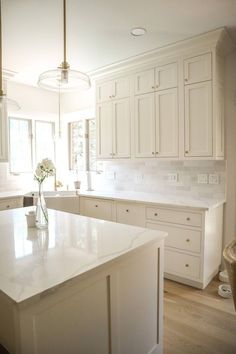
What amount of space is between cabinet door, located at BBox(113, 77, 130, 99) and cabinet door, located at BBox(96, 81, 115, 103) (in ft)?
0.18

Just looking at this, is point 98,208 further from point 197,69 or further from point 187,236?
point 197,69

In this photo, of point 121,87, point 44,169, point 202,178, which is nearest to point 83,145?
point 121,87

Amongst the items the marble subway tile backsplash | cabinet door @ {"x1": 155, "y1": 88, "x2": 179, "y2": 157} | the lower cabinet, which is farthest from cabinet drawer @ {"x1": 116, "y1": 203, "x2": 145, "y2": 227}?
cabinet door @ {"x1": 155, "y1": 88, "x2": 179, "y2": 157}

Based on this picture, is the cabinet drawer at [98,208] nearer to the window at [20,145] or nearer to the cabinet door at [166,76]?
the window at [20,145]

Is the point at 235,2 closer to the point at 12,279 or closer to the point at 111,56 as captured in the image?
the point at 111,56

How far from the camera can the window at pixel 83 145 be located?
169 inches

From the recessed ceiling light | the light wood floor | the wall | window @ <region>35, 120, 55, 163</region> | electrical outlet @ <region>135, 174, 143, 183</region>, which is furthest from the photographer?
window @ <region>35, 120, 55, 163</region>

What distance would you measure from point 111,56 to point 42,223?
222cm

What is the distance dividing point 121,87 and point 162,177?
133cm

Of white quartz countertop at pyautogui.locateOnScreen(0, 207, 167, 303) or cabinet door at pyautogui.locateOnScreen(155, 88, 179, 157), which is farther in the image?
cabinet door at pyautogui.locateOnScreen(155, 88, 179, 157)

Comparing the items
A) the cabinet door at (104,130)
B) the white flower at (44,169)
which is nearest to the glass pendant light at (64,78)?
the white flower at (44,169)

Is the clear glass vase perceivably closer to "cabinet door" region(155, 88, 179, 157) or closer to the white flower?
the white flower

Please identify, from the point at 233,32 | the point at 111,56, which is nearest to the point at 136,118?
the point at 111,56

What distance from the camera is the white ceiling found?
6.68 ft
